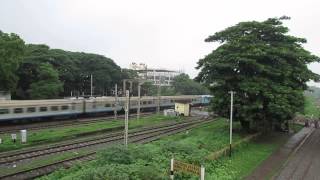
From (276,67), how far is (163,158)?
793 inches

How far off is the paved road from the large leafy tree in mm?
3579

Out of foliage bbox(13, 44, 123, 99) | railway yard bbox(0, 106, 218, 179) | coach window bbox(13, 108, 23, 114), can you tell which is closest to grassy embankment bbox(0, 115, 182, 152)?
railway yard bbox(0, 106, 218, 179)

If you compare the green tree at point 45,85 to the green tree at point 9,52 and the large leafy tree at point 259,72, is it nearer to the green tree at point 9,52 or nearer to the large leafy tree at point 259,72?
the green tree at point 9,52

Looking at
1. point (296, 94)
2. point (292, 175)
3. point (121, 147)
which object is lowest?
point (292, 175)

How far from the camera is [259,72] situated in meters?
36.5

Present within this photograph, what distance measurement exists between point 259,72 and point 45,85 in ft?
123

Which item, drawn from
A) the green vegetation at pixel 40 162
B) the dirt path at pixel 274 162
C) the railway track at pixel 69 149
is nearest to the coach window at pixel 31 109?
the railway track at pixel 69 149

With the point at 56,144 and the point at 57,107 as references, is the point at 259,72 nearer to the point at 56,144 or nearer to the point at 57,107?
the point at 56,144

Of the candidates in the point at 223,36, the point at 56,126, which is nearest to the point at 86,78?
the point at 56,126

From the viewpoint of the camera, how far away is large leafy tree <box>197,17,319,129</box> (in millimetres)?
35188

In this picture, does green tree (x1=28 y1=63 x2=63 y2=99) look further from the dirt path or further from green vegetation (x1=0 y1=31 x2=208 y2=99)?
the dirt path

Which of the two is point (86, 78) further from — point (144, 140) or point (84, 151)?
point (84, 151)

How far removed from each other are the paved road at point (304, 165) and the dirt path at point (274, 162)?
487 millimetres

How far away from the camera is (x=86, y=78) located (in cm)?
8400
